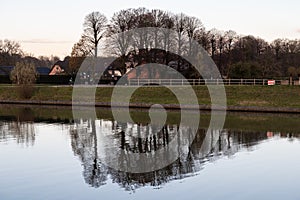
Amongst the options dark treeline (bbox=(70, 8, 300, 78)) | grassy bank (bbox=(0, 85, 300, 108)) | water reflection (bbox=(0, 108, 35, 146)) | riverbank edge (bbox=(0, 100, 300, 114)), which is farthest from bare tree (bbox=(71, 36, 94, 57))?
water reflection (bbox=(0, 108, 35, 146))

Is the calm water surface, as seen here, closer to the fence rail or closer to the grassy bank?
the grassy bank

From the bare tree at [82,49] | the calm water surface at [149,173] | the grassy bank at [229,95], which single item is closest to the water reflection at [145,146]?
the calm water surface at [149,173]

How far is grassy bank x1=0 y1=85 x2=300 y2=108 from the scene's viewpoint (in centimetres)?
4028

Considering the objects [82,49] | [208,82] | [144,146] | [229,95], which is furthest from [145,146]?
[82,49]

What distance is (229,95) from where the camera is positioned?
43.1 metres

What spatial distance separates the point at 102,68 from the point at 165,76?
11721 mm

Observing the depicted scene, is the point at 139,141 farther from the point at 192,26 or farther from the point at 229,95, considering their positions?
the point at 192,26

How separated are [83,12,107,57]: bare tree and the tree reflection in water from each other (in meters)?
31.4

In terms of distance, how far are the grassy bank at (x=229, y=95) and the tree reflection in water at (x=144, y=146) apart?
13132 millimetres

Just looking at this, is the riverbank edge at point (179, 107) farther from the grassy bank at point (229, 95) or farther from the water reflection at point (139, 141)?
the water reflection at point (139, 141)

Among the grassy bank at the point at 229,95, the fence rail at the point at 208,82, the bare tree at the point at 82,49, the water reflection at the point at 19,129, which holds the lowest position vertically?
the water reflection at the point at 19,129

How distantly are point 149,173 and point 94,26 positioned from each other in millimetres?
48969

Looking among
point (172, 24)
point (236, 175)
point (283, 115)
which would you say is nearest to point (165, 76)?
point (172, 24)

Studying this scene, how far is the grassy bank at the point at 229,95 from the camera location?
40.3 metres
